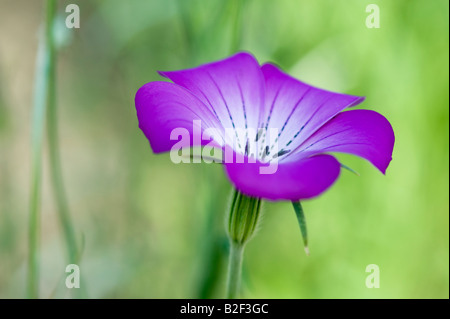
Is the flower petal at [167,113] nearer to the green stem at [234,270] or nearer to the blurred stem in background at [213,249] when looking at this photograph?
the green stem at [234,270]

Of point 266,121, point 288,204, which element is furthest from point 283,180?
point 288,204

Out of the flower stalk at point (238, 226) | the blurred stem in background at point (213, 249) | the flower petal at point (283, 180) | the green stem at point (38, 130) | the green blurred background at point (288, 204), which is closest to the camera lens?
the flower petal at point (283, 180)

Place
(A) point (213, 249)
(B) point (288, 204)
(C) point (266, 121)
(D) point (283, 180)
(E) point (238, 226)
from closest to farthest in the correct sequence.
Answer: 1. (D) point (283, 180)
2. (E) point (238, 226)
3. (C) point (266, 121)
4. (A) point (213, 249)
5. (B) point (288, 204)

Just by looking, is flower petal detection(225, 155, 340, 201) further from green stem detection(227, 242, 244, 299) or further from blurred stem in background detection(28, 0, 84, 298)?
blurred stem in background detection(28, 0, 84, 298)

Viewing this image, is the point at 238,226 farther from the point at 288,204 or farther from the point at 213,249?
the point at 288,204

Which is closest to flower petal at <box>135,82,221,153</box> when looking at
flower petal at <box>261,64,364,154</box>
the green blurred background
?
flower petal at <box>261,64,364,154</box>

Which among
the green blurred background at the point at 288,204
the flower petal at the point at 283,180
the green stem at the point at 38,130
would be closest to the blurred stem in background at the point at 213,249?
the green blurred background at the point at 288,204
